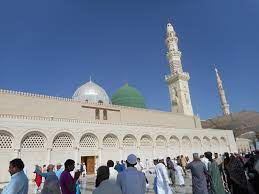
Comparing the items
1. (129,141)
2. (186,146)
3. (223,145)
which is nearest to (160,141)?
(129,141)

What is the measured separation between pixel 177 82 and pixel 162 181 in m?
29.3

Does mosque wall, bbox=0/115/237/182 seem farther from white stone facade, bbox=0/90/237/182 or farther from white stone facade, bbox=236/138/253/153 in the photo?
white stone facade, bbox=236/138/253/153

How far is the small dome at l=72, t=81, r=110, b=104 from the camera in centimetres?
2980

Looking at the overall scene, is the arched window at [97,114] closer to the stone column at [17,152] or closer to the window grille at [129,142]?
the window grille at [129,142]

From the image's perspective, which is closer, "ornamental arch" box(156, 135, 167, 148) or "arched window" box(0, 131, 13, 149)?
"arched window" box(0, 131, 13, 149)

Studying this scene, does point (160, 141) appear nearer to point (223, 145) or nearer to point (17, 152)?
point (223, 145)

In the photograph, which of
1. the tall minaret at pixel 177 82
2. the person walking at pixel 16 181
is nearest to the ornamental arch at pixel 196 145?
the tall minaret at pixel 177 82

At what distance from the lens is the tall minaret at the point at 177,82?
3381 centimetres

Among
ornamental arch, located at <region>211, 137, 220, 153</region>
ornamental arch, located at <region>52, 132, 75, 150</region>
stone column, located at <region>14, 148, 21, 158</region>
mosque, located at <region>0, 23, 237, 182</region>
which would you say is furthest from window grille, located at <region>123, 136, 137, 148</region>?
ornamental arch, located at <region>211, 137, 220, 153</region>

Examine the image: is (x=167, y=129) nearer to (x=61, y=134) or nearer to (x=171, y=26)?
(x=61, y=134)

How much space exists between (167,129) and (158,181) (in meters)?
19.8

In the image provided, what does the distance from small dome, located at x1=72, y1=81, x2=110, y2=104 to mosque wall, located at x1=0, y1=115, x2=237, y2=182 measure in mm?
8894

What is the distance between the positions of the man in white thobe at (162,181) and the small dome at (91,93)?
23.8m

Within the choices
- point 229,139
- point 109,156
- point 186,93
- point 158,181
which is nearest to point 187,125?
point 186,93
